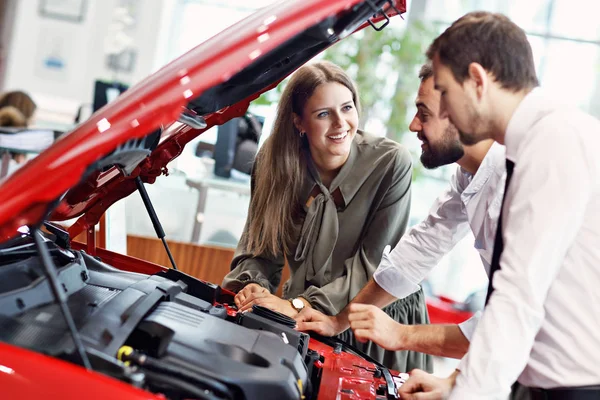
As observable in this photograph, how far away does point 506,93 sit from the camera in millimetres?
1361

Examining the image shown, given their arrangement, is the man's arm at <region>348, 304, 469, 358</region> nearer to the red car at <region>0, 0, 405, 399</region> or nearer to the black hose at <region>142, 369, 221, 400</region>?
the red car at <region>0, 0, 405, 399</region>

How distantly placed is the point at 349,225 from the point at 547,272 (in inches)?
43.9

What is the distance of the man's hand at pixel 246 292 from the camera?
2.02 meters

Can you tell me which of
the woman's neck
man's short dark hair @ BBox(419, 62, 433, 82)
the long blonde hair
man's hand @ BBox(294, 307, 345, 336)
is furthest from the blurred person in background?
man's short dark hair @ BBox(419, 62, 433, 82)

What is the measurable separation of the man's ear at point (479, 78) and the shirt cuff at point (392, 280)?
836 millimetres

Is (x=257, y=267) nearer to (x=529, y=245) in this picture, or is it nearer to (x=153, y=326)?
(x=153, y=326)

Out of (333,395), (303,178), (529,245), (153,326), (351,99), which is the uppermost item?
Result: (351,99)

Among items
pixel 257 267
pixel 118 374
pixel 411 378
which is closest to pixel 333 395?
pixel 411 378

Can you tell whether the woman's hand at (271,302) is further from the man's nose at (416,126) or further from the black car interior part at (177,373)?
the black car interior part at (177,373)

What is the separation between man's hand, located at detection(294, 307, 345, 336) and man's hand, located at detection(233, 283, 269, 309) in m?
0.15

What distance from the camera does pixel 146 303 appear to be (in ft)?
4.64

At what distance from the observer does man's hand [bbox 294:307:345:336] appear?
1.99m

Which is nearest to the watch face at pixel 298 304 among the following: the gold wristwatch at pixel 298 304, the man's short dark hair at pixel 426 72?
the gold wristwatch at pixel 298 304

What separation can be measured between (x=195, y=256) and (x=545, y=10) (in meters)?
5.04
